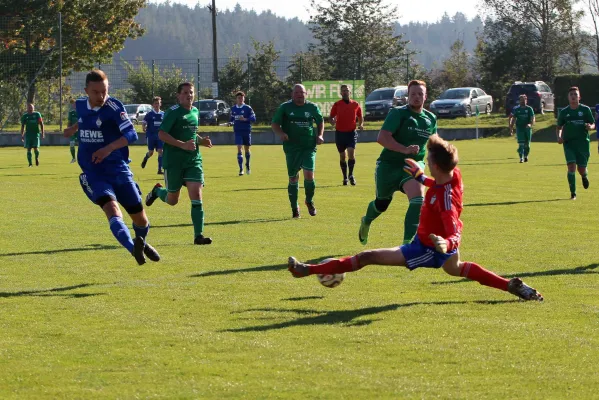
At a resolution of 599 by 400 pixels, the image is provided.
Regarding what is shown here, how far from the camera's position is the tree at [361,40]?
57.5 meters

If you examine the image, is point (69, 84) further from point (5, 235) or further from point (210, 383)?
point (210, 383)

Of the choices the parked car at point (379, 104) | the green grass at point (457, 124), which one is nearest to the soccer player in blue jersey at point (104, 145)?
the green grass at point (457, 124)

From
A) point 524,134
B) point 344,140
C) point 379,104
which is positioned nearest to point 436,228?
point 344,140

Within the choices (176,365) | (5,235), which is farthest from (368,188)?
(176,365)

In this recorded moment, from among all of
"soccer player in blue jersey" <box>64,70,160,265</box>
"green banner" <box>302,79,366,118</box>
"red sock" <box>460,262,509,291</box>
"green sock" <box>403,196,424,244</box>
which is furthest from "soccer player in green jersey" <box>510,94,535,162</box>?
"red sock" <box>460,262,509,291</box>

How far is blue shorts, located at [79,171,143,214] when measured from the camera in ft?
31.8

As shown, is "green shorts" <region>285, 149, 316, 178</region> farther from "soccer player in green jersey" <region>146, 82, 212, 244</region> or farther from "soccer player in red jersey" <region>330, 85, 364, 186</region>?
"soccer player in red jersey" <region>330, 85, 364, 186</region>

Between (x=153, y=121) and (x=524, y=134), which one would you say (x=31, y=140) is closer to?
(x=153, y=121)

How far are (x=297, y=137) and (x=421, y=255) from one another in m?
7.91

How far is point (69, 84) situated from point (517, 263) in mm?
47829

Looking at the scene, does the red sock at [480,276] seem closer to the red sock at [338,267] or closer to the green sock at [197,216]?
the red sock at [338,267]

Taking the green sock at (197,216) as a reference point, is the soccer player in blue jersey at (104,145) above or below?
above

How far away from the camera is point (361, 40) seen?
61.6 meters

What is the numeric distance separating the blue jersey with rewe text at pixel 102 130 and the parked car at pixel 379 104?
40893 mm
